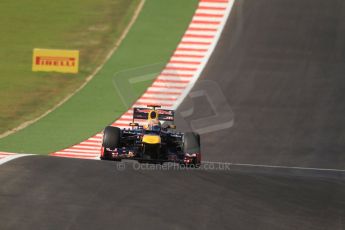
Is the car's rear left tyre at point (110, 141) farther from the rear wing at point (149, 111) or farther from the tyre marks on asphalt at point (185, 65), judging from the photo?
the tyre marks on asphalt at point (185, 65)

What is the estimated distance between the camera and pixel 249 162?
19641 mm

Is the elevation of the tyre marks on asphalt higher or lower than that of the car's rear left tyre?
higher

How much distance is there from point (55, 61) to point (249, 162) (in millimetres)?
9129

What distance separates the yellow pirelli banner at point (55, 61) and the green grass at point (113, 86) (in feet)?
3.73

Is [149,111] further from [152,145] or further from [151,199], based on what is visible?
[151,199]

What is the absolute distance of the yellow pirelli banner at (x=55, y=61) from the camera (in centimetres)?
2586

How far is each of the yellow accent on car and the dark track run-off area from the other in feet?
6.15

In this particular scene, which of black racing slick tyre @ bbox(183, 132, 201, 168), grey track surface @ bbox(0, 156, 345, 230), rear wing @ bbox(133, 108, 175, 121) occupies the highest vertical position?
rear wing @ bbox(133, 108, 175, 121)

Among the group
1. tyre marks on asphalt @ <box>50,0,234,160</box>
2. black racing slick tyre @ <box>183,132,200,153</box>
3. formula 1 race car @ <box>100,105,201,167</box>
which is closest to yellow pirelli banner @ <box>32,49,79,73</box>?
tyre marks on asphalt @ <box>50,0,234,160</box>

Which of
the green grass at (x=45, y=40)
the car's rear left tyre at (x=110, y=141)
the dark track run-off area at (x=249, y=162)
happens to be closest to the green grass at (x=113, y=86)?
the green grass at (x=45, y=40)

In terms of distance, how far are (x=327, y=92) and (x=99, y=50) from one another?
26.9ft

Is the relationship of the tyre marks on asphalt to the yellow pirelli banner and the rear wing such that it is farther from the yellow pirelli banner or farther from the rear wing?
the rear wing

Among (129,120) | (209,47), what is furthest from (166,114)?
(209,47)

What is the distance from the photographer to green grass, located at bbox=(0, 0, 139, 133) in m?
23.8
